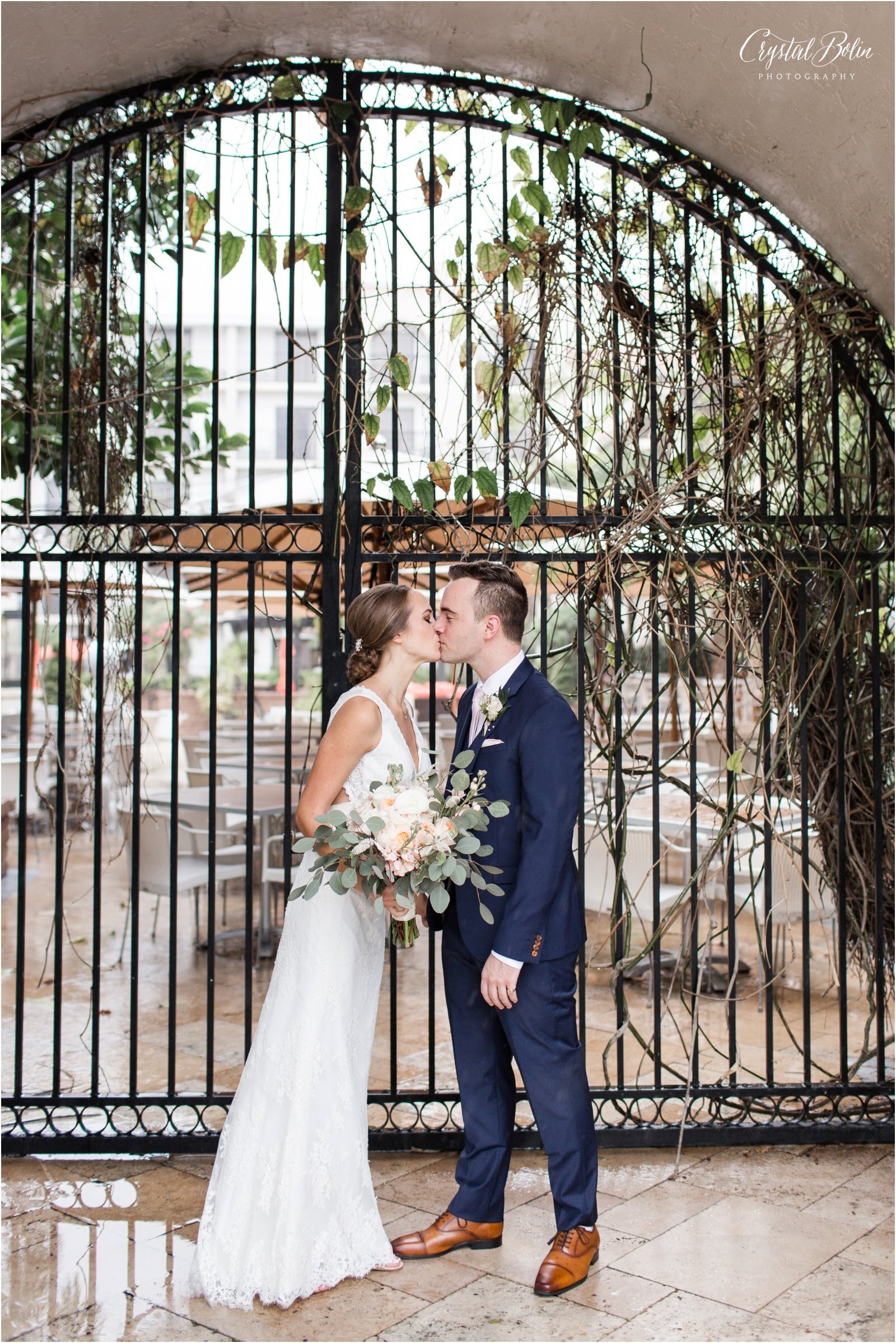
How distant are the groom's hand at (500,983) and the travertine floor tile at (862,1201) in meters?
1.29

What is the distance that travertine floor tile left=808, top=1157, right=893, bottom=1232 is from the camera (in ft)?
10.6

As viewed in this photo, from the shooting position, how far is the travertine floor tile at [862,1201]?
127 inches

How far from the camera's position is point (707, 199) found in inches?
152

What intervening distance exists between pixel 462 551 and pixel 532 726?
0.92 meters

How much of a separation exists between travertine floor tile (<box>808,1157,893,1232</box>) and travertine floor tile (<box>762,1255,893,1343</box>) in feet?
0.94

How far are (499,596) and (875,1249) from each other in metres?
2.05

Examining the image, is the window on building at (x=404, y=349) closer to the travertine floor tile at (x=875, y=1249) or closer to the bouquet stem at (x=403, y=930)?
the bouquet stem at (x=403, y=930)

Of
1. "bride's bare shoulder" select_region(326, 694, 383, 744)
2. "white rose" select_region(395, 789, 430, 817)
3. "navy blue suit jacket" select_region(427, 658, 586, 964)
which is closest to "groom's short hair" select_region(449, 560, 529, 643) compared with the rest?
"navy blue suit jacket" select_region(427, 658, 586, 964)

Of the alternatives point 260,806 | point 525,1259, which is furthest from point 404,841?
point 260,806

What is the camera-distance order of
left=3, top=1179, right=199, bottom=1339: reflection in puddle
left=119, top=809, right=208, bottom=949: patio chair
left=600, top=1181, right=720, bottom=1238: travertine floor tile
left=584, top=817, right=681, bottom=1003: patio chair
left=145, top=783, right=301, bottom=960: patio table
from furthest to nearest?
left=145, top=783, right=301, bottom=960: patio table → left=119, top=809, right=208, bottom=949: patio chair → left=584, top=817, right=681, bottom=1003: patio chair → left=600, top=1181, right=720, bottom=1238: travertine floor tile → left=3, top=1179, right=199, bottom=1339: reflection in puddle

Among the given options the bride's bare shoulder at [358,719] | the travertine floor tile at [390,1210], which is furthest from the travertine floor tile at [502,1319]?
the bride's bare shoulder at [358,719]

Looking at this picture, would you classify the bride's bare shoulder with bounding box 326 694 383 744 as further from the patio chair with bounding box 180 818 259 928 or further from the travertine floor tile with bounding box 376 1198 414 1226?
the patio chair with bounding box 180 818 259 928

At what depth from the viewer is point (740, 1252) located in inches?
119

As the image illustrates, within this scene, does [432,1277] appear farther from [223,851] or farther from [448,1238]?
[223,851]
